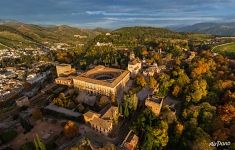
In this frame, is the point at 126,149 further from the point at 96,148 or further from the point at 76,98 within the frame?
the point at 76,98

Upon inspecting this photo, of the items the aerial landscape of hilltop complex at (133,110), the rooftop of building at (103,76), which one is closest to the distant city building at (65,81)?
the aerial landscape of hilltop complex at (133,110)

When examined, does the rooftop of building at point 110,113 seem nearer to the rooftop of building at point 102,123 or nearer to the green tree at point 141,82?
the rooftop of building at point 102,123

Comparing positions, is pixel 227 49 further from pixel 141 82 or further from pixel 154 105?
pixel 154 105

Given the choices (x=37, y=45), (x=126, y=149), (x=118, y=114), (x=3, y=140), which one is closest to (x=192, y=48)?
(x=118, y=114)

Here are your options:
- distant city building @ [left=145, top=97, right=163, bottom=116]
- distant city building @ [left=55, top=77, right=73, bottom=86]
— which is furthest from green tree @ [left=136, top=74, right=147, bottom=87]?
distant city building @ [left=55, top=77, right=73, bottom=86]

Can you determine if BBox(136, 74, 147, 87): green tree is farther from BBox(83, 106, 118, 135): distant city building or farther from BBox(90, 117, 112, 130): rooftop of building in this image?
BBox(90, 117, 112, 130): rooftop of building
